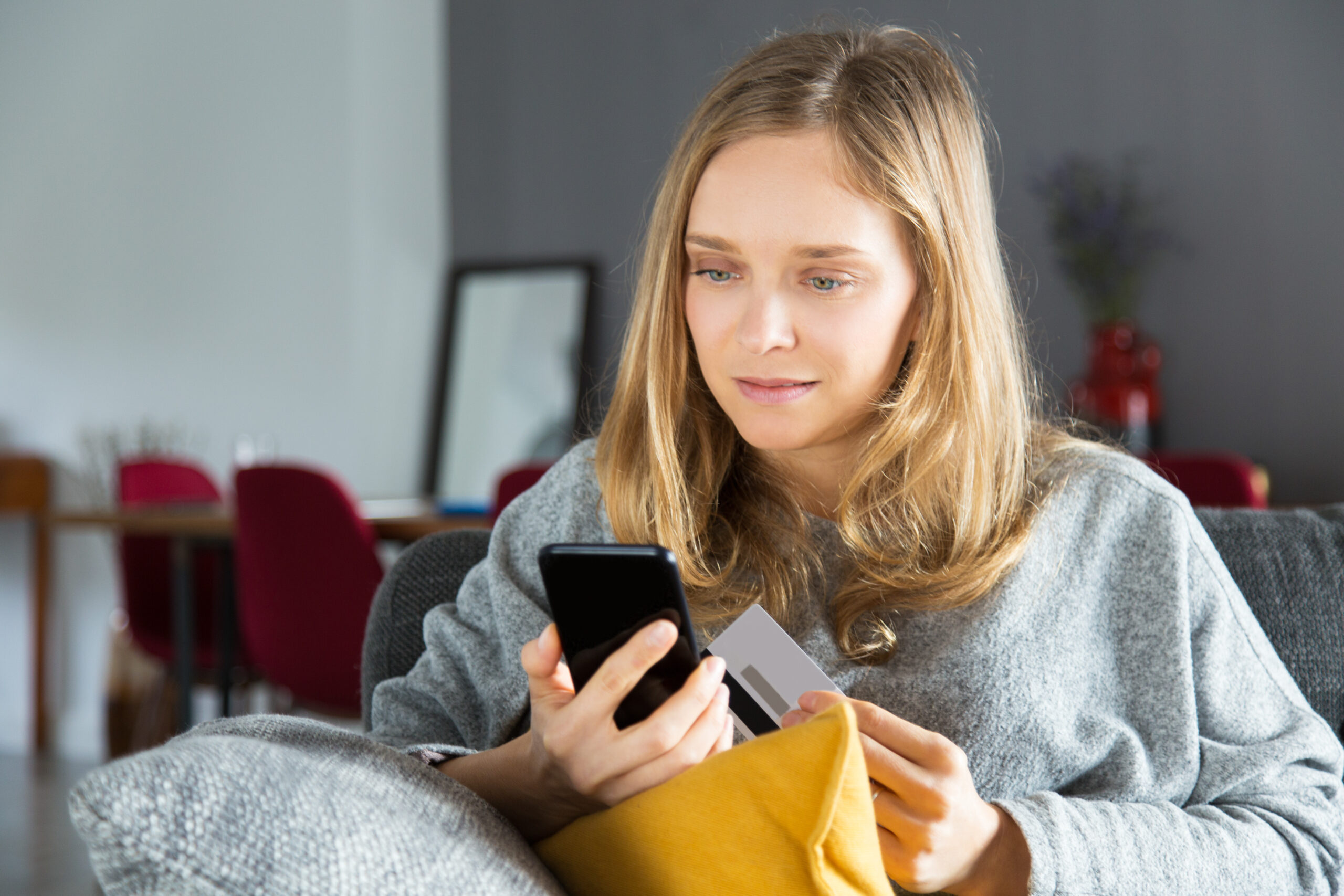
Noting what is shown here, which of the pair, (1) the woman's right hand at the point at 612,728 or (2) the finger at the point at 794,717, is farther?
(2) the finger at the point at 794,717

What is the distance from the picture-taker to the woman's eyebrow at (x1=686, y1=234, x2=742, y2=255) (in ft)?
3.20

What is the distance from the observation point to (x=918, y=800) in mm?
765

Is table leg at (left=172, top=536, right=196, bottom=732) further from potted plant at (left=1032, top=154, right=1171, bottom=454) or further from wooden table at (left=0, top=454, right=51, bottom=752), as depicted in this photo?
potted plant at (left=1032, top=154, right=1171, bottom=454)

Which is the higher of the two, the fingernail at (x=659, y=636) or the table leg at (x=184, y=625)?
the fingernail at (x=659, y=636)

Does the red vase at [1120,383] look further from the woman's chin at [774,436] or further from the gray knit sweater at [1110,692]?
the woman's chin at [774,436]

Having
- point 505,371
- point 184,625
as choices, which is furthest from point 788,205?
point 505,371

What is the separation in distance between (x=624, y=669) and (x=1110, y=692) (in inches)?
20.4

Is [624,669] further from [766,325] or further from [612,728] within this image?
[766,325]

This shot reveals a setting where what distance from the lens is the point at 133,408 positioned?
16.0ft

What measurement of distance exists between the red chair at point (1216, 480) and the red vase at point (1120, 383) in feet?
4.41

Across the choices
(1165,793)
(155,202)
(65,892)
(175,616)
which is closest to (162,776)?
(1165,793)

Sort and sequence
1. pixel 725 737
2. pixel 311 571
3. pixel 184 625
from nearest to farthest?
pixel 725 737 → pixel 311 571 → pixel 184 625

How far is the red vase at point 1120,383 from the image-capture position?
3561mm

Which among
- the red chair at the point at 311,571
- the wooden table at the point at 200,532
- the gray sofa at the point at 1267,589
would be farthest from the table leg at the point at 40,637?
the gray sofa at the point at 1267,589
